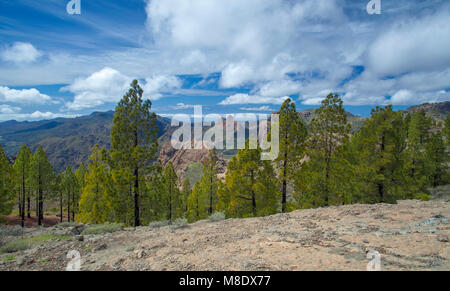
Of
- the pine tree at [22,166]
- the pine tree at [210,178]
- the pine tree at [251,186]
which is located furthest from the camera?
the pine tree at [210,178]

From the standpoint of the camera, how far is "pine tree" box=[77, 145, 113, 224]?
16641mm

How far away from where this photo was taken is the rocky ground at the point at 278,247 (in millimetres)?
5777

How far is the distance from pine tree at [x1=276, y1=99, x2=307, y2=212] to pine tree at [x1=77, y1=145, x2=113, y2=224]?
13.2 meters

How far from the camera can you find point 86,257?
7426 millimetres

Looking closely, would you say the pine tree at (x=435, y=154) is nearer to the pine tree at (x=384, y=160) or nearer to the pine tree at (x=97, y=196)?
the pine tree at (x=384, y=160)

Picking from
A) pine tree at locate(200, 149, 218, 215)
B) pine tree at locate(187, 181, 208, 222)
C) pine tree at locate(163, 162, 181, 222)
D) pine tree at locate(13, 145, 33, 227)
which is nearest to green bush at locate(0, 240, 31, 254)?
pine tree at locate(187, 181, 208, 222)

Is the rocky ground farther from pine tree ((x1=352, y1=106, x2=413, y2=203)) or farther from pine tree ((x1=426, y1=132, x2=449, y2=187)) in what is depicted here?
pine tree ((x1=426, y1=132, x2=449, y2=187))

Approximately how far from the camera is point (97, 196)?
20.4 meters

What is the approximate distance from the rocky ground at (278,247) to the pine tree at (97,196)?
620 centimetres

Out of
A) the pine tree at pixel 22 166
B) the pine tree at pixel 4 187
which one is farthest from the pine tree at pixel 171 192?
the pine tree at pixel 22 166

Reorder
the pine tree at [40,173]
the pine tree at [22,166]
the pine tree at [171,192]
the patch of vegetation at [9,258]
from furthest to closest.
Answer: the pine tree at [171,192] → the pine tree at [40,173] → the pine tree at [22,166] → the patch of vegetation at [9,258]

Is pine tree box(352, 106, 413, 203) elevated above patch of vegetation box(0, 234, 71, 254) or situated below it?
above

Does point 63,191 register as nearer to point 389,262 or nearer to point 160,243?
point 160,243

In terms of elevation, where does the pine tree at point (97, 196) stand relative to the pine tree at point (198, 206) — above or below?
above
